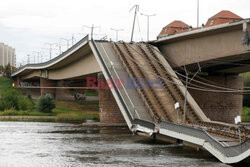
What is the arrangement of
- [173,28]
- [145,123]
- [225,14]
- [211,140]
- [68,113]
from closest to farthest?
[211,140] < [145,123] < [68,113] < [225,14] < [173,28]

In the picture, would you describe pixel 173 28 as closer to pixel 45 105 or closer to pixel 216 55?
pixel 45 105

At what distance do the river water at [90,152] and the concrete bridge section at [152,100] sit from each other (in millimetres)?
1005

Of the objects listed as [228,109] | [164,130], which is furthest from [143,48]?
[164,130]

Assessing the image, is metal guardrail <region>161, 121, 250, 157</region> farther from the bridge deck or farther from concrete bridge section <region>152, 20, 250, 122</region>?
concrete bridge section <region>152, 20, 250, 122</region>

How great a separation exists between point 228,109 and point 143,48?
1502cm

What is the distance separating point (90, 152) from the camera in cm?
2731

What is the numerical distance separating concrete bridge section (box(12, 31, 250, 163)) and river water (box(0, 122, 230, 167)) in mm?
1005

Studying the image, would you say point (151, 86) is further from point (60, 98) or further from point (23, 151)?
point (60, 98)

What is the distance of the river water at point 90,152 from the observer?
23.2m

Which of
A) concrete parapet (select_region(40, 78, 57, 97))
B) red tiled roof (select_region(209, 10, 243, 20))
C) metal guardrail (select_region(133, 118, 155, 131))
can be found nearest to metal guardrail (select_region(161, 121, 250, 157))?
metal guardrail (select_region(133, 118, 155, 131))

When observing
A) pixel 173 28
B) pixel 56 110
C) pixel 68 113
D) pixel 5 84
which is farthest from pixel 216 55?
pixel 5 84

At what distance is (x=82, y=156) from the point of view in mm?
25672

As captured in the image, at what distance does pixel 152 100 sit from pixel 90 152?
11762 millimetres

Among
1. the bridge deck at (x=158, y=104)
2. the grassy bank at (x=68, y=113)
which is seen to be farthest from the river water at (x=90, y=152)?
the grassy bank at (x=68, y=113)
